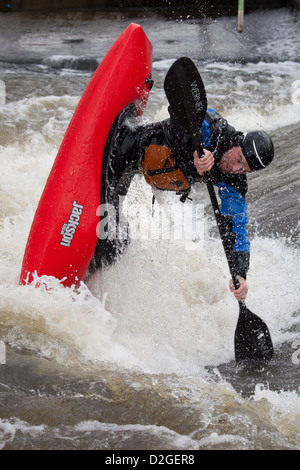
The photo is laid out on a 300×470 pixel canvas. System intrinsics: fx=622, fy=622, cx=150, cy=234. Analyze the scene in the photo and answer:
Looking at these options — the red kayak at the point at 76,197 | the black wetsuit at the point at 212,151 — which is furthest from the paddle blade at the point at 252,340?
the red kayak at the point at 76,197

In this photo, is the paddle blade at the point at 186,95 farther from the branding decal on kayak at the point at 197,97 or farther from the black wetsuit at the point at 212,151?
the black wetsuit at the point at 212,151

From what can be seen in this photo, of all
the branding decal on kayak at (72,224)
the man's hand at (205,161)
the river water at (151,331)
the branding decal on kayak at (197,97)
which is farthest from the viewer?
the branding decal on kayak at (72,224)

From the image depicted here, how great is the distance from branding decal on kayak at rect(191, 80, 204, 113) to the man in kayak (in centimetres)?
13

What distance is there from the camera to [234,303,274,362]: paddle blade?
322 centimetres

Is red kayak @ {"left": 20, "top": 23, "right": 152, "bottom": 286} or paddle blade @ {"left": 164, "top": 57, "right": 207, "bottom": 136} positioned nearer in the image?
paddle blade @ {"left": 164, "top": 57, "right": 207, "bottom": 136}

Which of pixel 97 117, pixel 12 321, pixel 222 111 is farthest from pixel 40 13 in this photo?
pixel 12 321

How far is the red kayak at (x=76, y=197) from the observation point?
3537mm

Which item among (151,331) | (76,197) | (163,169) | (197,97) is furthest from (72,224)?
(197,97)

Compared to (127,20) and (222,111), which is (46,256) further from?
(127,20)

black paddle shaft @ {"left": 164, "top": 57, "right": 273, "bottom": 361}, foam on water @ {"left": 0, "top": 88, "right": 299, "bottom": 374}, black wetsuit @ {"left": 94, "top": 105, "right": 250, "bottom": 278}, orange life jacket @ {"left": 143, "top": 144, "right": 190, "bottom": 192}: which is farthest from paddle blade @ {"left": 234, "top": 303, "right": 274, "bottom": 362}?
orange life jacket @ {"left": 143, "top": 144, "right": 190, "bottom": 192}

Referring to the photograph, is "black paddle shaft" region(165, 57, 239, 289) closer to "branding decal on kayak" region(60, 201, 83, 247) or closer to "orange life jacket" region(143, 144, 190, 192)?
"orange life jacket" region(143, 144, 190, 192)

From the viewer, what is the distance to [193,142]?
3.09 m

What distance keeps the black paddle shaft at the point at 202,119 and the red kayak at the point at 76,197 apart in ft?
1.63
